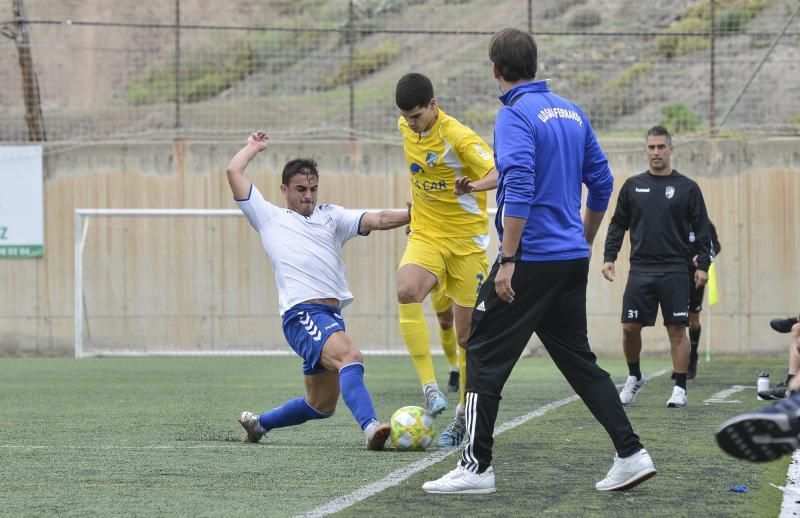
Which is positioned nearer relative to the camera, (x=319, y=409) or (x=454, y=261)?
(x=319, y=409)

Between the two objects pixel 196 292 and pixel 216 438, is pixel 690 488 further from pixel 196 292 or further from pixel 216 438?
pixel 196 292

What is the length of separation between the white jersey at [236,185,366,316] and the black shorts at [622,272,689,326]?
318cm

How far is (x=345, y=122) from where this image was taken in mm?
19516

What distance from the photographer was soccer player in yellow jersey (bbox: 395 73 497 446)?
873 centimetres

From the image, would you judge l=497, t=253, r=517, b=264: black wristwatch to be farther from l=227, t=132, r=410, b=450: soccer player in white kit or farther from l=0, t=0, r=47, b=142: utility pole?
l=0, t=0, r=47, b=142: utility pole

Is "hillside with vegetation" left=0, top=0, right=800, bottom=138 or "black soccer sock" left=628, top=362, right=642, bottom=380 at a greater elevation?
"hillside with vegetation" left=0, top=0, right=800, bottom=138

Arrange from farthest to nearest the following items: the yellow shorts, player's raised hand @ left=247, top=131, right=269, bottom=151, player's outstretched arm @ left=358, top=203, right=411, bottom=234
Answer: the yellow shorts → player's outstretched arm @ left=358, top=203, right=411, bottom=234 → player's raised hand @ left=247, top=131, right=269, bottom=151

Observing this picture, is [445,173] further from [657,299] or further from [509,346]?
[509,346]

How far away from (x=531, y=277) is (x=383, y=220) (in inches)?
86.2

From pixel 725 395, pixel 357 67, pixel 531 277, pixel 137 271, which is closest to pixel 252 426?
pixel 531 277

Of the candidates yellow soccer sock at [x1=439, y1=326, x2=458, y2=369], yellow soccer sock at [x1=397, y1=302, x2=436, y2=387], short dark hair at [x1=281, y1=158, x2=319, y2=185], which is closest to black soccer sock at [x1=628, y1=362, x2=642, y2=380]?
yellow soccer sock at [x1=439, y1=326, x2=458, y2=369]

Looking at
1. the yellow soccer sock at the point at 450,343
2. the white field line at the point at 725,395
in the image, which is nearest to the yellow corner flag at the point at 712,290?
the white field line at the point at 725,395

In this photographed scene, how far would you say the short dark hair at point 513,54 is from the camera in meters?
5.96

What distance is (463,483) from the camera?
577cm
